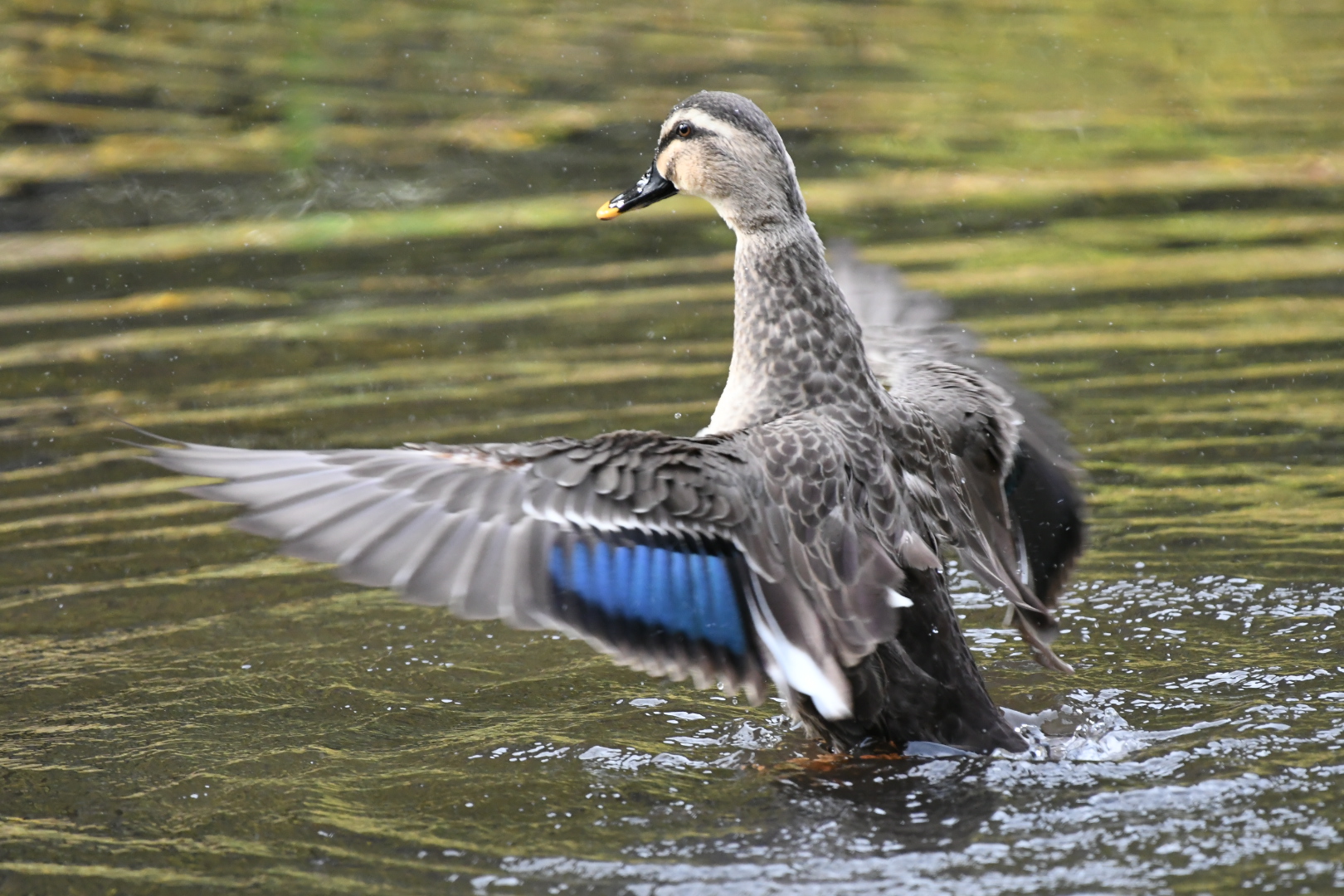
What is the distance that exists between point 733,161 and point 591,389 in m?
2.50

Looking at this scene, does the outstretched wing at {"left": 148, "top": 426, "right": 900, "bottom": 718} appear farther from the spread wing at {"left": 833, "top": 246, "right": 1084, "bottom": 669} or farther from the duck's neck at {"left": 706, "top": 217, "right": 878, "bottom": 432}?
the spread wing at {"left": 833, "top": 246, "right": 1084, "bottom": 669}

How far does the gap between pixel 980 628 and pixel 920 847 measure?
1.82m

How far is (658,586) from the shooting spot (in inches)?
186

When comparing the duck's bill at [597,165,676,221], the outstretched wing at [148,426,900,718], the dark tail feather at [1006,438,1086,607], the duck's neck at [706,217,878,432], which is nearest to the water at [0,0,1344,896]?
the dark tail feather at [1006,438,1086,607]

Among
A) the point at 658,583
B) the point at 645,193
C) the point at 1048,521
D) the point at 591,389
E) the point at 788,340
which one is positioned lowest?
the point at 1048,521

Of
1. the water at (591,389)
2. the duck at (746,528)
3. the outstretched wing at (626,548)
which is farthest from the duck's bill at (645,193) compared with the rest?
the water at (591,389)

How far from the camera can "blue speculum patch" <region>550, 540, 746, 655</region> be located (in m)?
4.67

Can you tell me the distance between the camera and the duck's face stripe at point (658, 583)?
4.66 metres

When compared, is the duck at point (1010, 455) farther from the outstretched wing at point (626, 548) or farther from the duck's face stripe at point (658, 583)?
the duck's face stripe at point (658, 583)

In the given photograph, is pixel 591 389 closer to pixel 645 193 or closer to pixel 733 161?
pixel 645 193

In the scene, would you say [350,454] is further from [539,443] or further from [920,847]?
[920,847]

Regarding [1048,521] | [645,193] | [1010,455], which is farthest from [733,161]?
[1048,521]

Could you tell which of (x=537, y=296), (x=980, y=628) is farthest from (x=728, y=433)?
(x=537, y=296)

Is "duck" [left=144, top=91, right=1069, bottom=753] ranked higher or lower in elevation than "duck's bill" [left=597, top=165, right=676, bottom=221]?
lower
